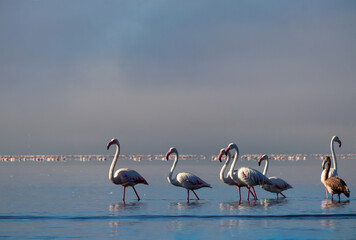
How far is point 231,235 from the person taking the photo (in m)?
13.5

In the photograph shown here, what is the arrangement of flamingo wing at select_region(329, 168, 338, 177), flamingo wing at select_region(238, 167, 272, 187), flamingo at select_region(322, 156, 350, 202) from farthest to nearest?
flamingo wing at select_region(329, 168, 338, 177), flamingo wing at select_region(238, 167, 272, 187), flamingo at select_region(322, 156, 350, 202)

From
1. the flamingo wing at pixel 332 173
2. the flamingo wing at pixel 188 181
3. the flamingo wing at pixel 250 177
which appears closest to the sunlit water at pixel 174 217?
the flamingo wing at pixel 188 181

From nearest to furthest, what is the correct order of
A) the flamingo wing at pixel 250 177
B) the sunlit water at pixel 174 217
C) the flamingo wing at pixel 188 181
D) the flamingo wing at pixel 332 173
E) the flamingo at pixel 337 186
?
the sunlit water at pixel 174 217 → the flamingo at pixel 337 186 → the flamingo wing at pixel 250 177 → the flamingo wing at pixel 188 181 → the flamingo wing at pixel 332 173

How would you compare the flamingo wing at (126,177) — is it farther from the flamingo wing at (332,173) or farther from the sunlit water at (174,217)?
the flamingo wing at (332,173)

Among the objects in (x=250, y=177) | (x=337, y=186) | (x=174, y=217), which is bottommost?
(x=174, y=217)

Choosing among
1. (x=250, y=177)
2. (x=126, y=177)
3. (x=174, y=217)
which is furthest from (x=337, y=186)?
(x=126, y=177)

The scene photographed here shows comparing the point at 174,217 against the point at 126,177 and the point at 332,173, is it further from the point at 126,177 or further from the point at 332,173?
the point at 332,173

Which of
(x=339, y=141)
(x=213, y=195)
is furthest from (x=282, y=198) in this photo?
(x=339, y=141)

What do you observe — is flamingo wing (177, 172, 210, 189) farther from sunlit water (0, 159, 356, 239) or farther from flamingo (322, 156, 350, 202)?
flamingo (322, 156, 350, 202)

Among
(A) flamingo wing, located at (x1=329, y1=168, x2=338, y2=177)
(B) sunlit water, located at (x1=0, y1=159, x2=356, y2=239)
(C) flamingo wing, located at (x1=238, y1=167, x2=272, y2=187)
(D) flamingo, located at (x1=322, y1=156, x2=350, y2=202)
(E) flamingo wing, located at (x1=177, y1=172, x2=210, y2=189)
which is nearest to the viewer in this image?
(B) sunlit water, located at (x1=0, y1=159, x2=356, y2=239)

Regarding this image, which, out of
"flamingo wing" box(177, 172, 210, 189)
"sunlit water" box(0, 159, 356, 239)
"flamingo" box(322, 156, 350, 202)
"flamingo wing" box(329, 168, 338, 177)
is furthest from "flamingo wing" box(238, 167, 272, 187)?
"flamingo wing" box(329, 168, 338, 177)

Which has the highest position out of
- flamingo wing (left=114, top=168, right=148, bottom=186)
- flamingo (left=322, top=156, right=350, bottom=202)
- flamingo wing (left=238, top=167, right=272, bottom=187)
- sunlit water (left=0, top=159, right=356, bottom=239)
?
flamingo wing (left=114, top=168, right=148, bottom=186)

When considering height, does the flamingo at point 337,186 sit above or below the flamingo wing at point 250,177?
below

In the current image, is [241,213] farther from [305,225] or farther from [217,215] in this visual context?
[305,225]
